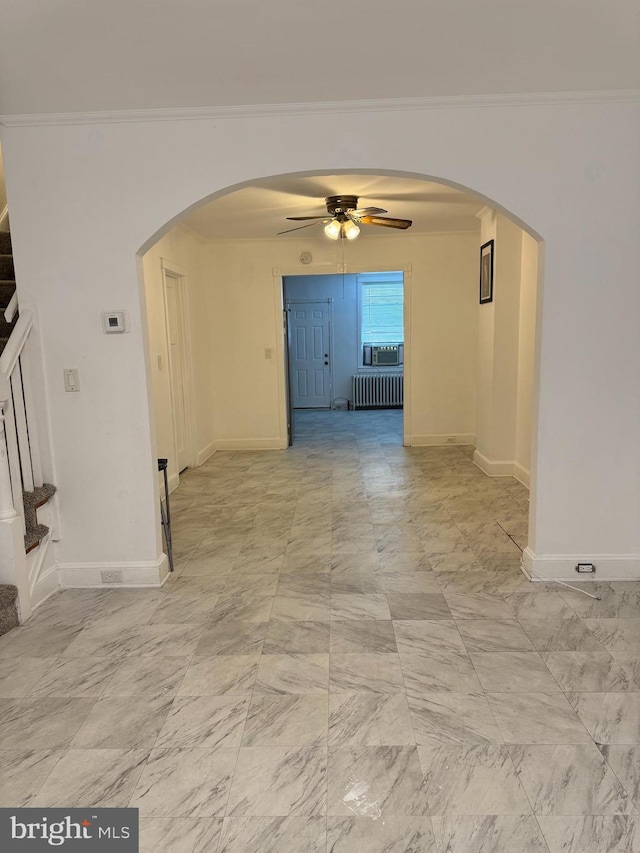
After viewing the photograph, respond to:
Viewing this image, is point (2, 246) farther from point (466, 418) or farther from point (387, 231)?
point (466, 418)

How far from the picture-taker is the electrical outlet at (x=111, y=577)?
3158 mm

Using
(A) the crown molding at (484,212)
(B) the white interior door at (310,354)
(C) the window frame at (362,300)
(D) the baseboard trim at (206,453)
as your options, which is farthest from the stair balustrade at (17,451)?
(C) the window frame at (362,300)

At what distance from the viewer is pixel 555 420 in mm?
3000

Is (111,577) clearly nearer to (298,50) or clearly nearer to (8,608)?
(8,608)

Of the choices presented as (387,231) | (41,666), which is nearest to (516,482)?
(387,231)

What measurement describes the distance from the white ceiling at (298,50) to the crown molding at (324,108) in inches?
1.5

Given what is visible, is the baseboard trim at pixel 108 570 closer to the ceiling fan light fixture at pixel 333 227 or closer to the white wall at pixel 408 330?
the ceiling fan light fixture at pixel 333 227

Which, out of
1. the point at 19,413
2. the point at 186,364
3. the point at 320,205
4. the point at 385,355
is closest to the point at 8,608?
the point at 19,413

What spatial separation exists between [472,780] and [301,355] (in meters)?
8.53

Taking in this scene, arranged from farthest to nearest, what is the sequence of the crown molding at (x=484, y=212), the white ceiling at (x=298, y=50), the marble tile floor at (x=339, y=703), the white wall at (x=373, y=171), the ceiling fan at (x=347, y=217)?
the crown molding at (x=484, y=212) < the ceiling fan at (x=347, y=217) < the white wall at (x=373, y=171) < the white ceiling at (x=298, y=50) < the marble tile floor at (x=339, y=703)

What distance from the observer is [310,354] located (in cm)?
988

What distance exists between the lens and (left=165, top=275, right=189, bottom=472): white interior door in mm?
5406

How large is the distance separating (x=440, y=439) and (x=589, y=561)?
3723 mm

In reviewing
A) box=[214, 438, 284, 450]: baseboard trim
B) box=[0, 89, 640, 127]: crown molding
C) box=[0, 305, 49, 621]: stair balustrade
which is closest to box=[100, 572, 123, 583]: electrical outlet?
box=[0, 305, 49, 621]: stair balustrade
